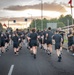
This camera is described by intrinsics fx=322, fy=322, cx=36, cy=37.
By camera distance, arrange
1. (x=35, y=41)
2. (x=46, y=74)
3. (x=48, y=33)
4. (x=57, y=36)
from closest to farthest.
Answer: (x=46, y=74) → (x=57, y=36) → (x=35, y=41) → (x=48, y=33)

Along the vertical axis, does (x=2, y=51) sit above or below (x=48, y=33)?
below

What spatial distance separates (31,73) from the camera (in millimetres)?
13906

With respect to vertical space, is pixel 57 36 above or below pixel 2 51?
above

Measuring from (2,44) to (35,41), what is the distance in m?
5.87

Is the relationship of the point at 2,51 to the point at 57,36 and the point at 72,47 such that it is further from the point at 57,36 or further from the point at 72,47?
the point at 57,36

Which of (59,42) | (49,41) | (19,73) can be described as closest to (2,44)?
(49,41)

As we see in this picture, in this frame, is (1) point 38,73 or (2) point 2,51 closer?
(1) point 38,73

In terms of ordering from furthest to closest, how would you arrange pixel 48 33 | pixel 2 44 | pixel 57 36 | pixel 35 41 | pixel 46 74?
pixel 2 44
pixel 48 33
pixel 35 41
pixel 57 36
pixel 46 74

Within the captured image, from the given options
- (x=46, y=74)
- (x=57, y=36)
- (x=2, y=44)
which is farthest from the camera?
(x=2, y=44)

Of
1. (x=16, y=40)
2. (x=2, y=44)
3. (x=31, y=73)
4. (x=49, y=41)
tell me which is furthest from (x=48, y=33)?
(x=31, y=73)

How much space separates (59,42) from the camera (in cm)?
2038

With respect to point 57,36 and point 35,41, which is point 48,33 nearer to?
point 35,41

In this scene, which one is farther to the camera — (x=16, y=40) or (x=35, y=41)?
(x=16, y=40)

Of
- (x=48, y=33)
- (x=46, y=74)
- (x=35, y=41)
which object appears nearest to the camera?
(x=46, y=74)
